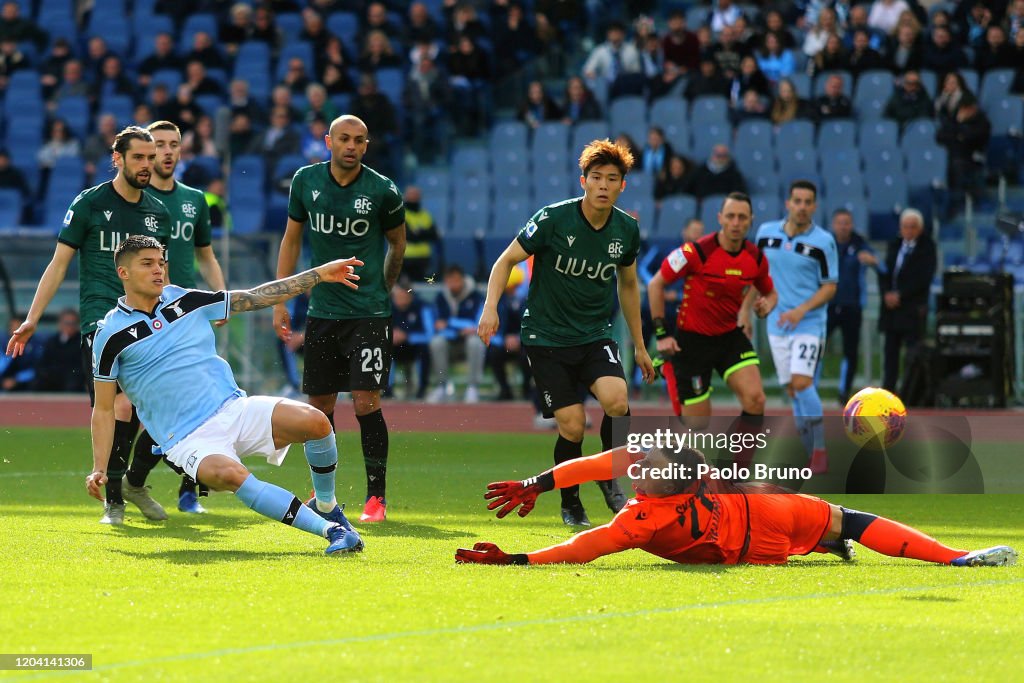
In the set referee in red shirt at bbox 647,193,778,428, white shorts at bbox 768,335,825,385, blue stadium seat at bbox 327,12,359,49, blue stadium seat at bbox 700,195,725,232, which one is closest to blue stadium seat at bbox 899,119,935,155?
blue stadium seat at bbox 700,195,725,232

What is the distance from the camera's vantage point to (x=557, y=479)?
7.08m

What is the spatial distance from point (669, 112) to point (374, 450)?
12.7 m

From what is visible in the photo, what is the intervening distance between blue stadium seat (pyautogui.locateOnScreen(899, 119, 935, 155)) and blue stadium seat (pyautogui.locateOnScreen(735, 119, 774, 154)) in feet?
5.35

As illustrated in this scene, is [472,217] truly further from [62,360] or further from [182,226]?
[182,226]

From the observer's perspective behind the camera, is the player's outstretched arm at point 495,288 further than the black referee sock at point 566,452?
No

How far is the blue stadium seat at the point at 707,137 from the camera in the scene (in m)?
20.7

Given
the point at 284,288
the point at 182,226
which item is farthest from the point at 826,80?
the point at 284,288

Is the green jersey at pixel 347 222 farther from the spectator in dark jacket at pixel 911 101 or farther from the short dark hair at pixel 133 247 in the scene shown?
→ the spectator in dark jacket at pixel 911 101

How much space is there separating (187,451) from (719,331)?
14.8 ft

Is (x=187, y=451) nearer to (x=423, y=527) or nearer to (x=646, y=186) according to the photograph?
(x=423, y=527)

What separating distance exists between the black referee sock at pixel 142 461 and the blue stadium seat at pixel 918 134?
1302 cm

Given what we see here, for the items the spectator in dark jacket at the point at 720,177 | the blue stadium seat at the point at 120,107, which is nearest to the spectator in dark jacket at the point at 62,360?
the blue stadium seat at the point at 120,107

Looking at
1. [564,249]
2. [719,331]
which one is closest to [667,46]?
[719,331]

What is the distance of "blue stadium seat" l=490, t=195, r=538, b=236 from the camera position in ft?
68.1
